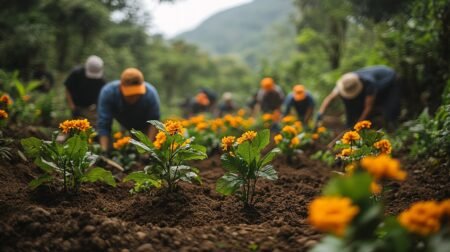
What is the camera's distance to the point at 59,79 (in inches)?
460

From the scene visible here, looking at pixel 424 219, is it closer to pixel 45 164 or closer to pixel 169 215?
pixel 169 215

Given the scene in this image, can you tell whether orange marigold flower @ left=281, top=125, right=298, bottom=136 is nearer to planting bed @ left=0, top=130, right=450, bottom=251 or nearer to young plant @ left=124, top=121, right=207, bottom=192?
planting bed @ left=0, top=130, right=450, bottom=251

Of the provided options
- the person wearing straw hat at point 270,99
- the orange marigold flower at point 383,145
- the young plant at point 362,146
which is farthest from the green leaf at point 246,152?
the person wearing straw hat at point 270,99

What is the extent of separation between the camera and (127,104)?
4.83 metres

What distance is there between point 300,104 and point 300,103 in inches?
1.0

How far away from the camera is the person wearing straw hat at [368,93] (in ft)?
19.2

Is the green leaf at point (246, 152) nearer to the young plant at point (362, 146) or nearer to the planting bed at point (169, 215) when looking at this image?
the planting bed at point (169, 215)

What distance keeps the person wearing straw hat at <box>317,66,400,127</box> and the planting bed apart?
193 cm

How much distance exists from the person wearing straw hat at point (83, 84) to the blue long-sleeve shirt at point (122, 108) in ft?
5.25

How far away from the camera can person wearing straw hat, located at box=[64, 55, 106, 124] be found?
621cm

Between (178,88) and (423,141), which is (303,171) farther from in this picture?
(178,88)

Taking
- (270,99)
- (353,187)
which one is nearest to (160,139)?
(353,187)

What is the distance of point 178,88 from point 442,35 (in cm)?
2640

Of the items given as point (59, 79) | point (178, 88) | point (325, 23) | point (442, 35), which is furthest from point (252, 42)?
point (442, 35)
